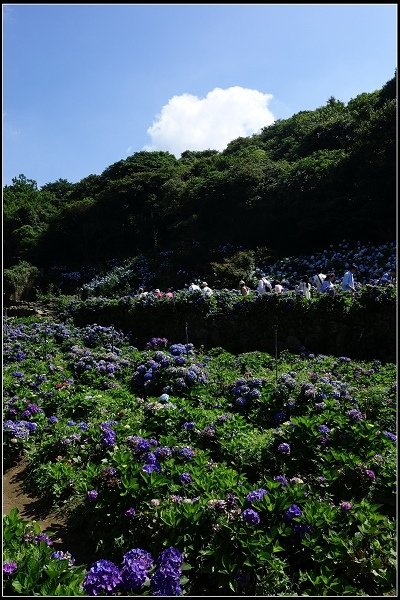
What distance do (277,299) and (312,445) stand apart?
5839mm

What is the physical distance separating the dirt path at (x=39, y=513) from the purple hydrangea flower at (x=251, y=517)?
1.34 m

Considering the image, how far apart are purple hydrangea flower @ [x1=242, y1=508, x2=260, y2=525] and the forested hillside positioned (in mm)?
14045

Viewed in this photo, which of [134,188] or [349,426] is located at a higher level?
[134,188]

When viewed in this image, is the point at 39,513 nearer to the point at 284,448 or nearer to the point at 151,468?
the point at 151,468

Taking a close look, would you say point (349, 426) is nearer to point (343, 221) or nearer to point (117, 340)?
point (117, 340)

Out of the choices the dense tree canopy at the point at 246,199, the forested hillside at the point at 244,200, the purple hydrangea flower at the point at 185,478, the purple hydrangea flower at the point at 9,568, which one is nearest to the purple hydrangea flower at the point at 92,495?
the purple hydrangea flower at the point at 185,478

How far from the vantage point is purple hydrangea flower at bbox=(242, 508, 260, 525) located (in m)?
2.87

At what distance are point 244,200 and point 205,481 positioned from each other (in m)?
17.7

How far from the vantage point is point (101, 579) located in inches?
94.7

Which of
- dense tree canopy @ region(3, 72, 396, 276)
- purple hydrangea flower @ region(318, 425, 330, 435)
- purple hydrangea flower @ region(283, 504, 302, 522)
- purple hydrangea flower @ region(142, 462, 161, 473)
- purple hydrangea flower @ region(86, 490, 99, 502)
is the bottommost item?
purple hydrangea flower @ region(86, 490, 99, 502)

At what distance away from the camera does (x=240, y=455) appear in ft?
14.1

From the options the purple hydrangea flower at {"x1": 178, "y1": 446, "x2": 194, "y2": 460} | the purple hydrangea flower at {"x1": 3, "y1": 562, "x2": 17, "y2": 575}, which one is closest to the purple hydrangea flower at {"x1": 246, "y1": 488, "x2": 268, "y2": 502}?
the purple hydrangea flower at {"x1": 178, "y1": 446, "x2": 194, "y2": 460}

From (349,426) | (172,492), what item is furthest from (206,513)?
(349,426)

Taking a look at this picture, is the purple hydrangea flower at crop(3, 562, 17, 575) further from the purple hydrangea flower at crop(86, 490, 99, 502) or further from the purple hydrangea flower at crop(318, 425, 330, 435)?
the purple hydrangea flower at crop(318, 425, 330, 435)
